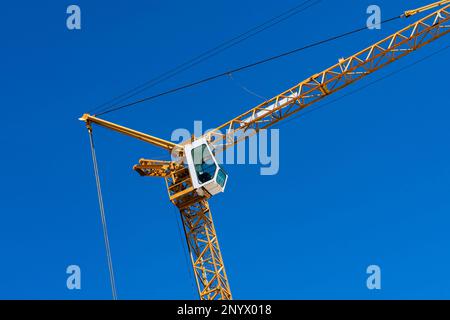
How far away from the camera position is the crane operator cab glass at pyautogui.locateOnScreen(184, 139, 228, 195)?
135 ft

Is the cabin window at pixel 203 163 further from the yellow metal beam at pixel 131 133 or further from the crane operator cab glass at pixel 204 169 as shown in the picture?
the yellow metal beam at pixel 131 133

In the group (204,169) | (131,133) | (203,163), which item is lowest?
(204,169)

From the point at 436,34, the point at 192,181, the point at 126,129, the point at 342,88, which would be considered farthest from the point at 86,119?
the point at 436,34

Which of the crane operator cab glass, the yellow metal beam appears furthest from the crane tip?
the crane operator cab glass

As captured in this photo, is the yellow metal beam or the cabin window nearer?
the cabin window

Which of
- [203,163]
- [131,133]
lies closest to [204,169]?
[203,163]

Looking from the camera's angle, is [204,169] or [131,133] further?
[131,133]

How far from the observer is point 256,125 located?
4350 cm

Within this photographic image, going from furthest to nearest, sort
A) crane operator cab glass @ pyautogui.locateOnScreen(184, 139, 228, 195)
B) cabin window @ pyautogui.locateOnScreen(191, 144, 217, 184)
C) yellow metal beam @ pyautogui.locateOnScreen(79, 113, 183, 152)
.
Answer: yellow metal beam @ pyautogui.locateOnScreen(79, 113, 183, 152) → cabin window @ pyautogui.locateOnScreen(191, 144, 217, 184) → crane operator cab glass @ pyautogui.locateOnScreen(184, 139, 228, 195)

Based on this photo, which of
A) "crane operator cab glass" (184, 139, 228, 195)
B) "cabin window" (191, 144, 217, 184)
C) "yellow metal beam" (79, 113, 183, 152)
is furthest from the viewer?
"yellow metal beam" (79, 113, 183, 152)

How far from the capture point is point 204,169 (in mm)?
41688

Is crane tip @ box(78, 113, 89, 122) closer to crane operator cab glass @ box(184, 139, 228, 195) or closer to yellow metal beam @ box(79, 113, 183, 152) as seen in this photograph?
yellow metal beam @ box(79, 113, 183, 152)

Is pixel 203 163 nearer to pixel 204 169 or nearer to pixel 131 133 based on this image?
pixel 204 169

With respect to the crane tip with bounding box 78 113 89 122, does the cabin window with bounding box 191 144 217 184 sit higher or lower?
lower
